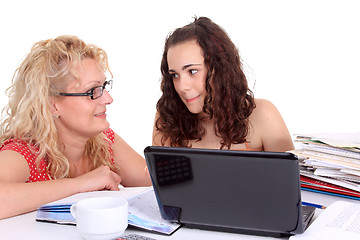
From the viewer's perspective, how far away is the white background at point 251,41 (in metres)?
4.25

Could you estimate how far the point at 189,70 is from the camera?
88.3 inches

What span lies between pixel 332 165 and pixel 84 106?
1.13 metres

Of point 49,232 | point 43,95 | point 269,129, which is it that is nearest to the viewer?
point 49,232

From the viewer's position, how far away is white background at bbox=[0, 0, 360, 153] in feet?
13.9

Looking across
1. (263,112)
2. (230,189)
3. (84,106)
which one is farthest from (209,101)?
(230,189)

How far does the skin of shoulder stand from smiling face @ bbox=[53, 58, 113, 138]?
34.5 inches

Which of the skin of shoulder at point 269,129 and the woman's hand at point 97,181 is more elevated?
the skin of shoulder at point 269,129

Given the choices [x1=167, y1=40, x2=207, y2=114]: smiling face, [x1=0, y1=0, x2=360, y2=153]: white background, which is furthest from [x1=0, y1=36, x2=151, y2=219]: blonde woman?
[x1=0, y1=0, x2=360, y2=153]: white background

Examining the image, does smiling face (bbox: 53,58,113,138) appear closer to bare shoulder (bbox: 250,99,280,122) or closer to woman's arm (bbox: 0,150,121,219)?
woman's arm (bbox: 0,150,121,219)

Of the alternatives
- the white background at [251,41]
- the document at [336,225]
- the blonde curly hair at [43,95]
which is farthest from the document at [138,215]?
the white background at [251,41]

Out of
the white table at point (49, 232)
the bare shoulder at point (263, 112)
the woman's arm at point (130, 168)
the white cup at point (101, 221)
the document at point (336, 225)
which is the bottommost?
the woman's arm at point (130, 168)

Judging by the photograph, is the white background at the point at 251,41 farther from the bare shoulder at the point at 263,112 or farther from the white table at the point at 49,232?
the white table at the point at 49,232

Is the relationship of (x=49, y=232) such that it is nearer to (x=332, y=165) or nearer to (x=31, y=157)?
(x=31, y=157)

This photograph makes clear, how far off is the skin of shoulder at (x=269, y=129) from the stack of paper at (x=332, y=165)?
24.7 inches
